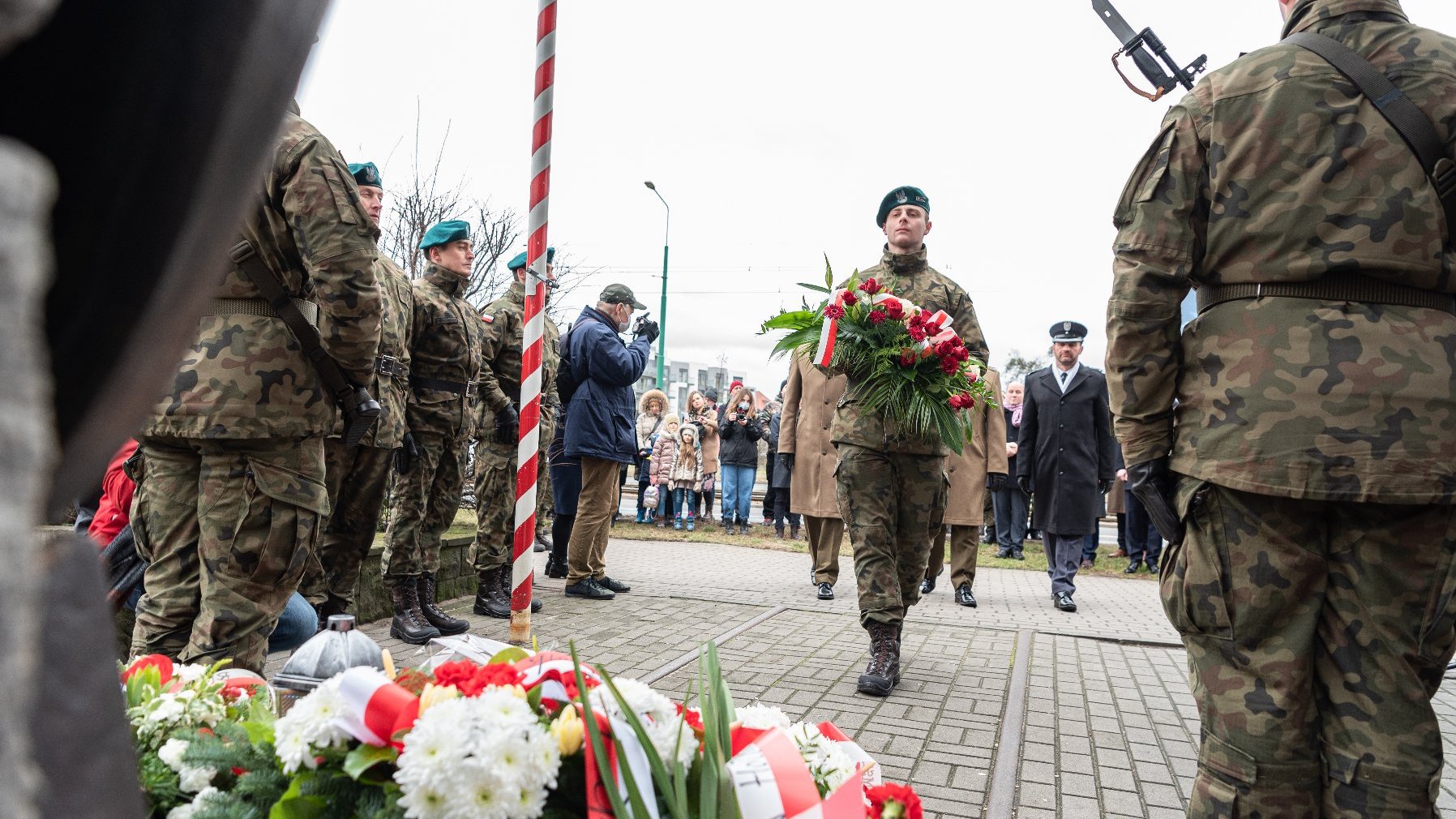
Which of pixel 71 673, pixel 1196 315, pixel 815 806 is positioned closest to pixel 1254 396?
pixel 1196 315

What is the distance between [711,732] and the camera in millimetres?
1477

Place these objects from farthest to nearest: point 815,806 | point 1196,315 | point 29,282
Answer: point 1196,315 < point 815,806 < point 29,282

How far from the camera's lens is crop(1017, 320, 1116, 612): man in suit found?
863 centimetres

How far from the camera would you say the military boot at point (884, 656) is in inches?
188

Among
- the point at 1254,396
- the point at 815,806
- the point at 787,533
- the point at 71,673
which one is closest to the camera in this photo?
the point at 71,673

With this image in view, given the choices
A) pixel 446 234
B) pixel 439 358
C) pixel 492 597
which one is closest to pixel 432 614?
pixel 492 597

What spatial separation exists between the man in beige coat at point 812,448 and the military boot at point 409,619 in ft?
10.6

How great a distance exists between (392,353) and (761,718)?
406cm

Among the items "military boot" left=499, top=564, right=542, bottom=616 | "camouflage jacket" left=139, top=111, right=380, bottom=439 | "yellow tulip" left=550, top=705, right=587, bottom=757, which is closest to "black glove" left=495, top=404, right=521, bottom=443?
"military boot" left=499, top=564, right=542, bottom=616

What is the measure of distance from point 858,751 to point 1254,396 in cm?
134

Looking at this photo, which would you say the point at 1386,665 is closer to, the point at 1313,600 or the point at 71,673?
the point at 1313,600

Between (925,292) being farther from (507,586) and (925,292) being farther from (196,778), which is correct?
(196,778)

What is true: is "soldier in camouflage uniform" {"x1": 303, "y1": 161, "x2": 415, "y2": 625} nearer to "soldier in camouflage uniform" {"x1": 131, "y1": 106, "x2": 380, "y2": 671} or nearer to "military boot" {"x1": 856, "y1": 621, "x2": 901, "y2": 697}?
"soldier in camouflage uniform" {"x1": 131, "y1": 106, "x2": 380, "y2": 671}

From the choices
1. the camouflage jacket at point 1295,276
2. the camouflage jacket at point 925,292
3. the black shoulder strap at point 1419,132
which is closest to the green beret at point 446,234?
the camouflage jacket at point 925,292
